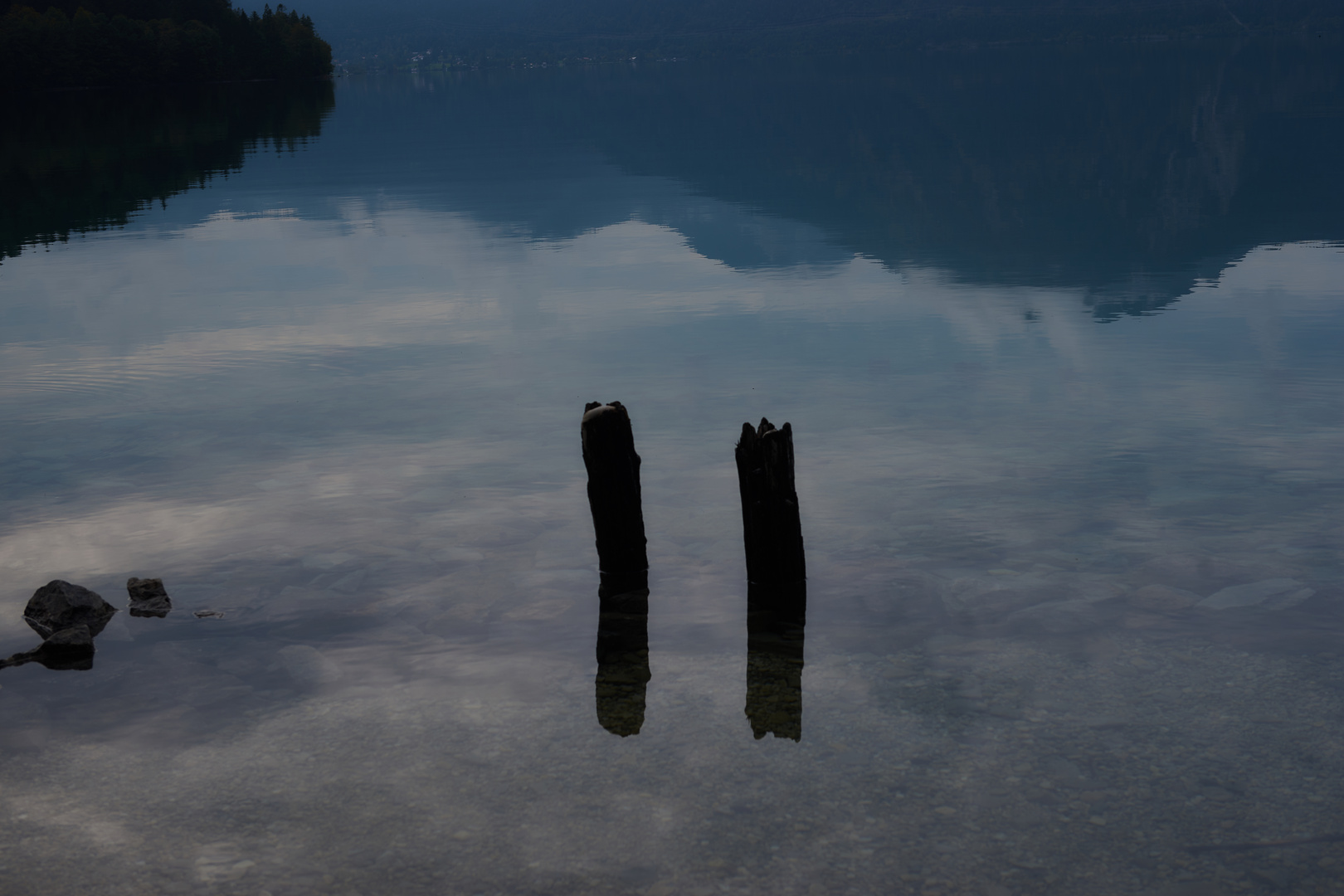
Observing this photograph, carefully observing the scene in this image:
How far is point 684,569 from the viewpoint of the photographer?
486 inches

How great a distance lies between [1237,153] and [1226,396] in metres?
43.7

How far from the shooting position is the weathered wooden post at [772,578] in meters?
9.95

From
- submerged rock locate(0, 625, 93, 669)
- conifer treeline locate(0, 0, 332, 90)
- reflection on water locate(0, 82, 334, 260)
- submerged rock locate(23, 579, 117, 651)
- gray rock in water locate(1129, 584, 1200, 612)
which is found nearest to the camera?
submerged rock locate(0, 625, 93, 669)

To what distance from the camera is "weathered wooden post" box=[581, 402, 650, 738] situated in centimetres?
1006

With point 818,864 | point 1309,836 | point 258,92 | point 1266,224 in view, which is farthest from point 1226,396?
point 258,92

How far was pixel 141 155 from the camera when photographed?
2586 inches

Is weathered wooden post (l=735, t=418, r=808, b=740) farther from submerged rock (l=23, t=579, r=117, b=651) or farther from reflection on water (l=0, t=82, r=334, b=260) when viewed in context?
reflection on water (l=0, t=82, r=334, b=260)

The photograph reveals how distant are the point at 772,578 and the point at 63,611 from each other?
6178mm

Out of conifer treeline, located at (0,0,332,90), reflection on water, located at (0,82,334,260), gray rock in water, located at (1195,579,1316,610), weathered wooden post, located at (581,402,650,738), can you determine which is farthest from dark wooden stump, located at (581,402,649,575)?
conifer treeline, located at (0,0,332,90)

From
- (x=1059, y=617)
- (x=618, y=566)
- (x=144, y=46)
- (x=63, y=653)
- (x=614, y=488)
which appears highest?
(x=144, y=46)

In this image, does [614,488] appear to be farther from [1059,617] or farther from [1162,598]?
[1162,598]

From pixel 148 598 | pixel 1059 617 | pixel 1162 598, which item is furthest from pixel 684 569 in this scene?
pixel 148 598

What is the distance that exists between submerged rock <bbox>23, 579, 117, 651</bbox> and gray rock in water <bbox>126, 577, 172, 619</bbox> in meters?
0.29

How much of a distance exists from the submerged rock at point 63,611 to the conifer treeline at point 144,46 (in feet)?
526
